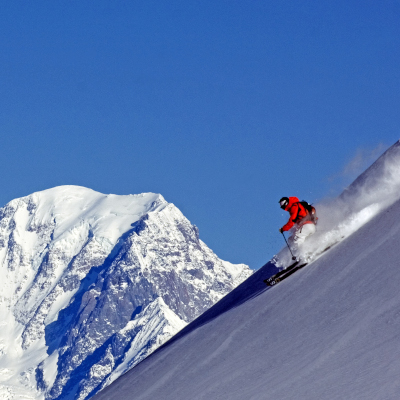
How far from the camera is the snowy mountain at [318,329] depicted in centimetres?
1506

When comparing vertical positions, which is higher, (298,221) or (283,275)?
(298,221)

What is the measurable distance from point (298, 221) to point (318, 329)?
702 centimetres

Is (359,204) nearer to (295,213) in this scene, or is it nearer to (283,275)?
(295,213)

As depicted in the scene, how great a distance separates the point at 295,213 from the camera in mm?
24188

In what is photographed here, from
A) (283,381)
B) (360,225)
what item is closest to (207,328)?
→ (360,225)

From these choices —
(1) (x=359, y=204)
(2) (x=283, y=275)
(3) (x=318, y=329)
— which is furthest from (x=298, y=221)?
(3) (x=318, y=329)

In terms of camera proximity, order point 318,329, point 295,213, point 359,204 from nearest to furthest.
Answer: point 318,329
point 295,213
point 359,204

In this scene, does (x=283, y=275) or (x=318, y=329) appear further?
(x=283, y=275)

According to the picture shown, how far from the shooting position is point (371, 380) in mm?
13836

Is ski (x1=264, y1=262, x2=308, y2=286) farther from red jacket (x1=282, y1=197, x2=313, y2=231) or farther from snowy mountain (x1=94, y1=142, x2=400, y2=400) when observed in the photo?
red jacket (x1=282, y1=197, x2=313, y2=231)

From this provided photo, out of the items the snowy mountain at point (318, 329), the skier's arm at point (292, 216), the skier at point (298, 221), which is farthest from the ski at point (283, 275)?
the skier's arm at point (292, 216)

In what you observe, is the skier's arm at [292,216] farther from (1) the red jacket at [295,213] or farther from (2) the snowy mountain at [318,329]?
(2) the snowy mountain at [318,329]

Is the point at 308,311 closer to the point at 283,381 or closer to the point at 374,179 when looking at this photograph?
the point at 283,381

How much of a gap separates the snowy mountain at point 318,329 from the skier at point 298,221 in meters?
0.30
